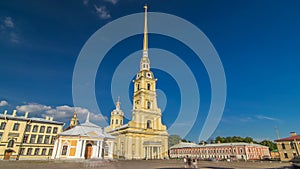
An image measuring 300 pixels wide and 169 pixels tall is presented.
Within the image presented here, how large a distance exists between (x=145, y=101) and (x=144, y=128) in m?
7.43

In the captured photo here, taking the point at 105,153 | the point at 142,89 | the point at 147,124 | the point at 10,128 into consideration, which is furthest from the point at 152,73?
the point at 10,128

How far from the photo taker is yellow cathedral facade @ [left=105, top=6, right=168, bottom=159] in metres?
41.7

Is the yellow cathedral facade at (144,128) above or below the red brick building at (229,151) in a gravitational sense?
above

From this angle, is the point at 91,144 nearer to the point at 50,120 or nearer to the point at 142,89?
the point at 50,120

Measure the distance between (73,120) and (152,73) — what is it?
29.6 meters

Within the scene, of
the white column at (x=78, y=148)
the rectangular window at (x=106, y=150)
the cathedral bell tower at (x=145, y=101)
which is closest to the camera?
the white column at (x=78, y=148)

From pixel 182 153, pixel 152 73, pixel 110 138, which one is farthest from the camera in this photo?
pixel 182 153

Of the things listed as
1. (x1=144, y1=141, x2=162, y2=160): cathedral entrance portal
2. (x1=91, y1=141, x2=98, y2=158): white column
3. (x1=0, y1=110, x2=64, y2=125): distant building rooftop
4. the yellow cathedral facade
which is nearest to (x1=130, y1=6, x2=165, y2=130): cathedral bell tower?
the yellow cathedral facade

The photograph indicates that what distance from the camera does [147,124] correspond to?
46.1 m

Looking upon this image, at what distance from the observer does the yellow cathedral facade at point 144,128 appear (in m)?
41.7

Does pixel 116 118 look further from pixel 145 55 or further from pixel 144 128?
pixel 145 55

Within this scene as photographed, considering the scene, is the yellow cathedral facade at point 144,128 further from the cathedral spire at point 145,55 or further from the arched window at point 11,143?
the arched window at point 11,143

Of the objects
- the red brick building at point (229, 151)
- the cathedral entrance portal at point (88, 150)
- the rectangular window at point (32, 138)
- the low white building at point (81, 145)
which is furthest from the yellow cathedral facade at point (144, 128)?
the red brick building at point (229, 151)

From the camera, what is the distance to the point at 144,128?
4397cm
